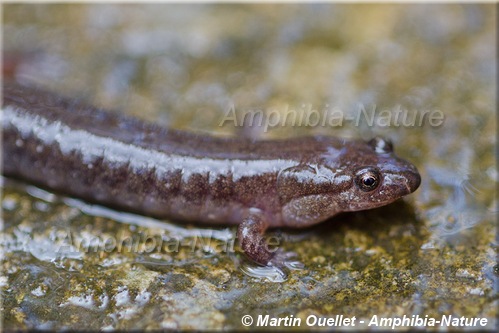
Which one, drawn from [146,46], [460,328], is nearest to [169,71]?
[146,46]

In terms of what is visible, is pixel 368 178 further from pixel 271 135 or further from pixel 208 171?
pixel 271 135

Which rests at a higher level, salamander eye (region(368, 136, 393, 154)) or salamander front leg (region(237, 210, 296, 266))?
salamander eye (region(368, 136, 393, 154))

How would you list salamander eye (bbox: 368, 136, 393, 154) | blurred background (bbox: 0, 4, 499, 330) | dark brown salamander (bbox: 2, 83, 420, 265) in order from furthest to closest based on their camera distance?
salamander eye (bbox: 368, 136, 393, 154)
dark brown salamander (bbox: 2, 83, 420, 265)
blurred background (bbox: 0, 4, 499, 330)

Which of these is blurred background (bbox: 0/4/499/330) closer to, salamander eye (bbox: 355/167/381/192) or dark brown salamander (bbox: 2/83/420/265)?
dark brown salamander (bbox: 2/83/420/265)

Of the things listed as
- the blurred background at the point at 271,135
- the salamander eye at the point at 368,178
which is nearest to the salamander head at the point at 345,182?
the salamander eye at the point at 368,178

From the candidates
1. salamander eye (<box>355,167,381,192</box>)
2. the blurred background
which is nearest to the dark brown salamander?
salamander eye (<box>355,167,381,192</box>)

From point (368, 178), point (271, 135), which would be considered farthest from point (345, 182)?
point (271, 135)

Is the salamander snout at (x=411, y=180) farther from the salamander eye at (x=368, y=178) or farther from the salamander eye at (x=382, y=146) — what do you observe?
the salamander eye at (x=382, y=146)
